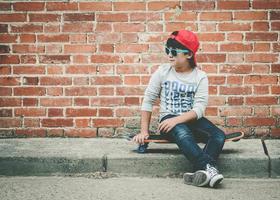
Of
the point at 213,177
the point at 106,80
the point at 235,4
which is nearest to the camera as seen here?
the point at 213,177

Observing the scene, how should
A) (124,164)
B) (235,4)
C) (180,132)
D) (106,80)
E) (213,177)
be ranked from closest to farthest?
(213,177)
(180,132)
(124,164)
(235,4)
(106,80)

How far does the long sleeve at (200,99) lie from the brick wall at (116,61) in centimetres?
60

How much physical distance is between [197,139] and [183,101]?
1.14ft

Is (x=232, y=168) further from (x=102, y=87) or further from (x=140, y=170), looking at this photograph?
(x=102, y=87)

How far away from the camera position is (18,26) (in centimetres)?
439

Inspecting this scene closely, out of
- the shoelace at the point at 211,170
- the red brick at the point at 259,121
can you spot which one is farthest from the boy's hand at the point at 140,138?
the red brick at the point at 259,121

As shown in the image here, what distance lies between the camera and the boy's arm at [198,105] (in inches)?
147

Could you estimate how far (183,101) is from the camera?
3.86 meters

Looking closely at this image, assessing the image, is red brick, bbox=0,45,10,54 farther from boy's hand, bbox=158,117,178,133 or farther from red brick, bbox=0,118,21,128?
boy's hand, bbox=158,117,178,133

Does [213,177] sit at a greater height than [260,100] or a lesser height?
lesser

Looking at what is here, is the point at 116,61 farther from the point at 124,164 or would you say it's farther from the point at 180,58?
the point at 124,164

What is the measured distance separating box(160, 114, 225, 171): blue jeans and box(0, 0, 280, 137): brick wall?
67 cm

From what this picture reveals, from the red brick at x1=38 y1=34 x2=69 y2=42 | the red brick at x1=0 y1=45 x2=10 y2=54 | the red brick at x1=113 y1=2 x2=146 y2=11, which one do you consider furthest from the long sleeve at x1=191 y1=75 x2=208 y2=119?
the red brick at x1=0 y1=45 x2=10 y2=54

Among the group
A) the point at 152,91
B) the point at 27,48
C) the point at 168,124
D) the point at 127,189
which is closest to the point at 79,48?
the point at 27,48
